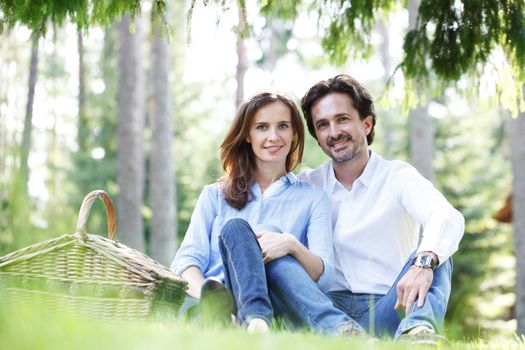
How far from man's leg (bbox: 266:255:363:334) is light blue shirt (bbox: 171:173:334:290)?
382 millimetres

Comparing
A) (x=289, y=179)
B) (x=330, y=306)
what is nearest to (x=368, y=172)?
(x=289, y=179)

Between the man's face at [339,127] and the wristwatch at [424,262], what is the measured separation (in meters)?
0.86

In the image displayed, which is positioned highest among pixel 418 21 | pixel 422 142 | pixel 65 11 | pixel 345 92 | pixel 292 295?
pixel 418 21

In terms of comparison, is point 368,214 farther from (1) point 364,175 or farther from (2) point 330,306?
(2) point 330,306

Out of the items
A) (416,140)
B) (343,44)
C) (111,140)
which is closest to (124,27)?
(111,140)

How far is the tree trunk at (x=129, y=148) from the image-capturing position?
404 inches

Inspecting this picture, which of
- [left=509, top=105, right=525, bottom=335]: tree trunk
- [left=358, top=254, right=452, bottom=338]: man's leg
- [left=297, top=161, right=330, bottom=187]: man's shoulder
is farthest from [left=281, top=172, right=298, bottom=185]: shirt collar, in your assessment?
[left=509, top=105, right=525, bottom=335]: tree trunk

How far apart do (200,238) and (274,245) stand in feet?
1.95

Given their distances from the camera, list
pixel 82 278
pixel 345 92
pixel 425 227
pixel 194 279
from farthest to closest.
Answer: pixel 345 92
pixel 194 279
pixel 425 227
pixel 82 278

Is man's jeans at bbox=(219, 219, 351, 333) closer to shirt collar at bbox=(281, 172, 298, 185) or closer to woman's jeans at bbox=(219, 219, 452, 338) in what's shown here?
woman's jeans at bbox=(219, 219, 452, 338)

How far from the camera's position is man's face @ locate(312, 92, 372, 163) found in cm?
361

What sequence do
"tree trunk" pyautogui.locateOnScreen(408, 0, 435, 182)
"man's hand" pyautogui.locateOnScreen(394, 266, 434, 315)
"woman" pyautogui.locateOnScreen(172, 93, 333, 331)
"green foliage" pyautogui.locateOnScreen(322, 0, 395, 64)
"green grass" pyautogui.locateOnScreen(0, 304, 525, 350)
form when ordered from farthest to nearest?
"tree trunk" pyautogui.locateOnScreen(408, 0, 435, 182) < "green foliage" pyautogui.locateOnScreen(322, 0, 395, 64) < "woman" pyautogui.locateOnScreen(172, 93, 333, 331) < "man's hand" pyautogui.locateOnScreen(394, 266, 434, 315) < "green grass" pyautogui.locateOnScreen(0, 304, 525, 350)

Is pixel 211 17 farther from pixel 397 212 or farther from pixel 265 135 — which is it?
pixel 397 212

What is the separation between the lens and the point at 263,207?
354cm
